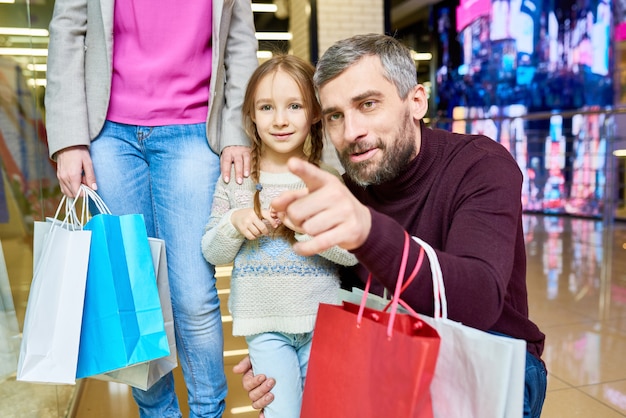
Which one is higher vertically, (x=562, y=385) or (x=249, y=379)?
(x=249, y=379)

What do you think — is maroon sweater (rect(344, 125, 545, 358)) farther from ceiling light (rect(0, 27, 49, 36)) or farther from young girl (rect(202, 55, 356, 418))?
ceiling light (rect(0, 27, 49, 36))

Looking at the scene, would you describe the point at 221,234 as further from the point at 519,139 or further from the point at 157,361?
the point at 519,139

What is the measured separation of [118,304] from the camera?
128cm

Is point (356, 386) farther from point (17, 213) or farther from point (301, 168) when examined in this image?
point (17, 213)

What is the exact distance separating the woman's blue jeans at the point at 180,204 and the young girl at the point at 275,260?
0.06 m

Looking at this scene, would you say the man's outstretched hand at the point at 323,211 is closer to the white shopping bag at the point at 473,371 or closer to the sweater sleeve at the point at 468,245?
the sweater sleeve at the point at 468,245

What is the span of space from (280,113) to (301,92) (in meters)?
0.08

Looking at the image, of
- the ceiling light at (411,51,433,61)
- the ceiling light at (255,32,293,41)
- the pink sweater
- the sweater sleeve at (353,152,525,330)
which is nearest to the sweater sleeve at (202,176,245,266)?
the pink sweater

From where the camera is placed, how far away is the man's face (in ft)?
4.08

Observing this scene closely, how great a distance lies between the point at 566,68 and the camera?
750cm

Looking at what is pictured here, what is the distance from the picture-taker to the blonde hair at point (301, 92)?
1506mm

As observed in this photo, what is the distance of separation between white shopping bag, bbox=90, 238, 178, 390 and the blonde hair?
0.29 metres

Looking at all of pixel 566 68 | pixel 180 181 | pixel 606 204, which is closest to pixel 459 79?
pixel 566 68

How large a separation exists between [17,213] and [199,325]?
2.01ft
